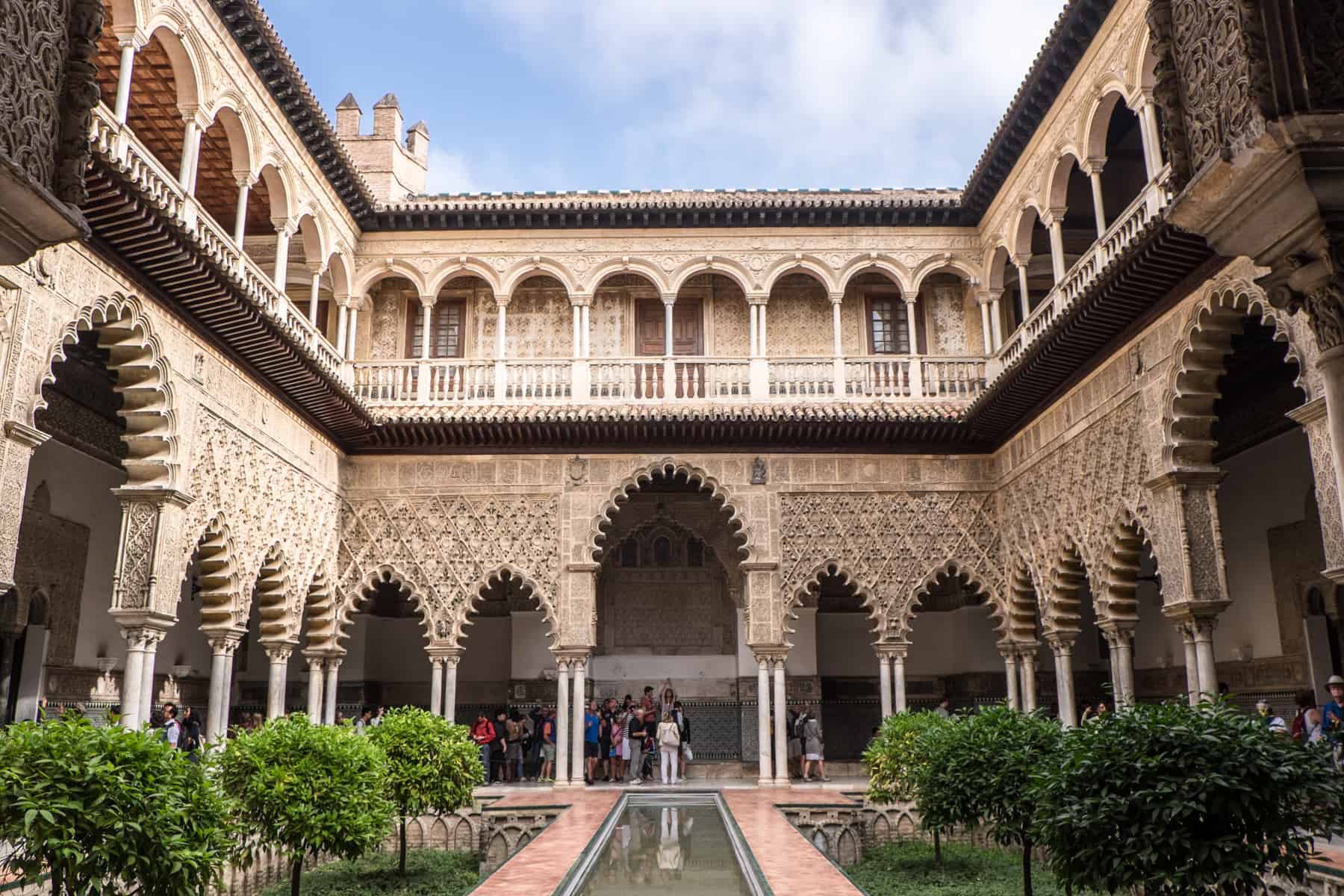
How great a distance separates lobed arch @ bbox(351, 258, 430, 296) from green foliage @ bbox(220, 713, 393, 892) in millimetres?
9381

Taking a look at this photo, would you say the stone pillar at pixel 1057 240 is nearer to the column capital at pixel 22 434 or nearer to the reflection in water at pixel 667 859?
the reflection in water at pixel 667 859

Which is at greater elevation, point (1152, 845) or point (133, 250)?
point (133, 250)

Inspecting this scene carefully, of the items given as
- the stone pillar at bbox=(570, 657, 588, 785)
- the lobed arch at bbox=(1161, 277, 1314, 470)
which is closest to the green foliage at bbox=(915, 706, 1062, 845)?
the lobed arch at bbox=(1161, 277, 1314, 470)

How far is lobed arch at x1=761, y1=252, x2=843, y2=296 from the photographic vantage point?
1570 cm

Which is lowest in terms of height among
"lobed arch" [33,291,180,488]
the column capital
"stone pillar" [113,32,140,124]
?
the column capital

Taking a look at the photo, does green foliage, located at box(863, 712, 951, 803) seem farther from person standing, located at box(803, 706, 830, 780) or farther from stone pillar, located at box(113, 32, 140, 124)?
stone pillar, located at box(113, 32, 140, 124)

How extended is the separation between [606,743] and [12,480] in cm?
979

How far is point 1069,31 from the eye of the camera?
11.4 metres

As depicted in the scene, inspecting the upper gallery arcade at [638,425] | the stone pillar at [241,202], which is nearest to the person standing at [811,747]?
the upper gallery arcade at [638,425]

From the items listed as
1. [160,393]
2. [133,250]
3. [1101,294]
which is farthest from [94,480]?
[1101,294]

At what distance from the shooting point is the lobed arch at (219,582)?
36.8ft

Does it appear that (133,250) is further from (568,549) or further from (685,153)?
(685,153)

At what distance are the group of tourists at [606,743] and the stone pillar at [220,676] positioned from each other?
3881mm

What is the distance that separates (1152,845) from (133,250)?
862 centimetres
